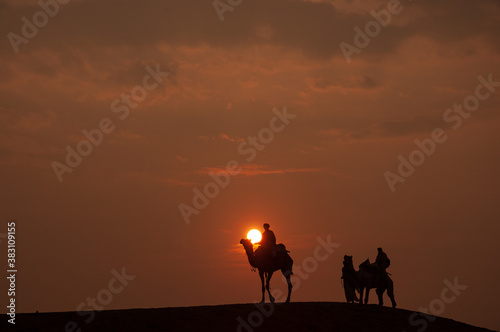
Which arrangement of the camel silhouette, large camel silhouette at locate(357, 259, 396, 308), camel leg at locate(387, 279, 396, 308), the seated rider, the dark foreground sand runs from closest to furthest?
the dark foreground sand < the seated rider < the camel silhouette < large camel silhouette at locate(357, 259, 396, 308) < camel leg at locate(387, 279, 396, 308)

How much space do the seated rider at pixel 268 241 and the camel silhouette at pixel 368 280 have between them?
4195 millimetres

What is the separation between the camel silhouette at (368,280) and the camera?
3975 cm

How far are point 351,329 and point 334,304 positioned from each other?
125 inches

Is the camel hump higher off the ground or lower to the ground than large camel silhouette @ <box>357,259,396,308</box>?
higher

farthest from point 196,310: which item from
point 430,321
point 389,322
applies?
point 430,321

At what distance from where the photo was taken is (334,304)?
37656mm

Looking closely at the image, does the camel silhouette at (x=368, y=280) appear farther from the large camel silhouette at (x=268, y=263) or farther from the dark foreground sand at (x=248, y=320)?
the large camel silhouette at (x=268, y=263)

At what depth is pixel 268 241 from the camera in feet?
126

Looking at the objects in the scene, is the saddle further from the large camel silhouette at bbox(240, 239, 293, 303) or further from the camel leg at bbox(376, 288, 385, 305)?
the camel leg at bbox(376, 288, 385, 305)

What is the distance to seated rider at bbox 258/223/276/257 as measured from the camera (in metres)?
38.5

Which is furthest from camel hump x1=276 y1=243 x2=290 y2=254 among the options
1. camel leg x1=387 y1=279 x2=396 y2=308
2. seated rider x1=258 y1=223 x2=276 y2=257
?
camel leg x1=387 y1=279 x2=396 y2=308

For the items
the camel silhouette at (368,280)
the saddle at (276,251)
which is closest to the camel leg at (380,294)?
the camel silhouette at (368,280)

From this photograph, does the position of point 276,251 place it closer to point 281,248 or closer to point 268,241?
point 281,248

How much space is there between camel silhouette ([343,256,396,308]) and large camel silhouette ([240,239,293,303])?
315cm
